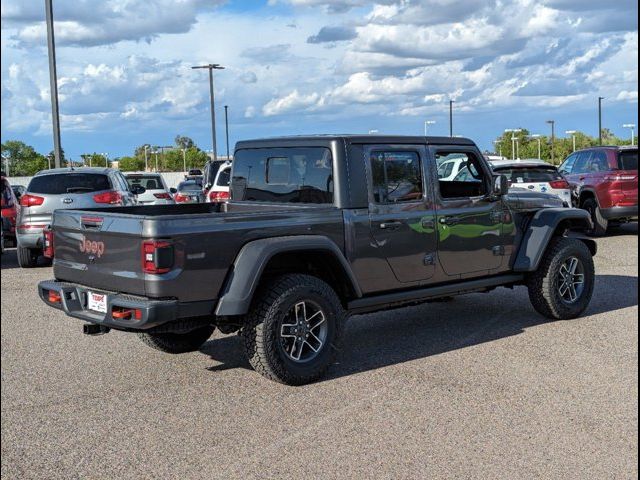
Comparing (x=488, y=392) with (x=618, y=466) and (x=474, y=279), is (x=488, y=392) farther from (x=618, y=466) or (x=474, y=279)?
(x=474, y=279)

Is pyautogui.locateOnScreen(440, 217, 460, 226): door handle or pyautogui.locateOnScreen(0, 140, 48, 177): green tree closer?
pyautogui.locateOnScreen(440, 217, 460, 226): door handle

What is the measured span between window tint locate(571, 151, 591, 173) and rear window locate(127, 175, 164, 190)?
383 inches

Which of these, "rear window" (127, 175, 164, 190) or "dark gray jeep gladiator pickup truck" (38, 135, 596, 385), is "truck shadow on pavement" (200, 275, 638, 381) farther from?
"rear window" (127, 175, 164, 190)

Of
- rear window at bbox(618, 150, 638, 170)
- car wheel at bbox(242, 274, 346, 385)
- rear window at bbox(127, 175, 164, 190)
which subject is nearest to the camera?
car wheel at bbox(242, 274, 346, 385)

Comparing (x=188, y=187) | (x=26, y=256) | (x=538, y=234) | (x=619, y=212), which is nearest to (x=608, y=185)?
(x=619, y=212)

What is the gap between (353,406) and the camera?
5375mm

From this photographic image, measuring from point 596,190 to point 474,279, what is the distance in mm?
9570

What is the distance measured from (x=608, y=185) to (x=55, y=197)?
10.2m

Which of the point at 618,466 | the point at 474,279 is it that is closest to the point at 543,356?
the point at 474,279

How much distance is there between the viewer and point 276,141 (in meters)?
7.15

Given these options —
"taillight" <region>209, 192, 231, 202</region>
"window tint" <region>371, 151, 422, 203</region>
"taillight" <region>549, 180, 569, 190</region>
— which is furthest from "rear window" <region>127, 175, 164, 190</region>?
"window tint" <region>371, 151, 422, 203</region>

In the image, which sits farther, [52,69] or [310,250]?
[52,69]

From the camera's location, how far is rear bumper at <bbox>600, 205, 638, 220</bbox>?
Answer: 15523 mm

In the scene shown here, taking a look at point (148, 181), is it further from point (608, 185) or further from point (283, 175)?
point (283, 175)
